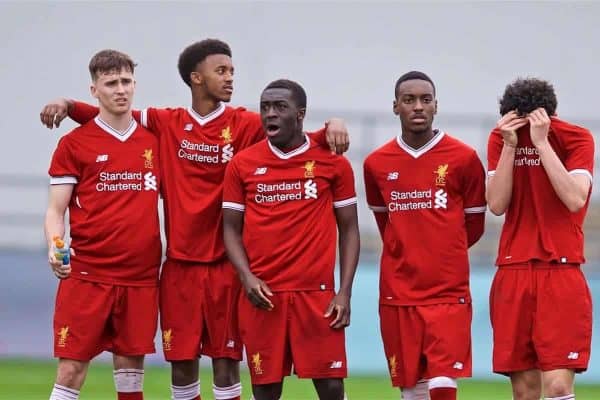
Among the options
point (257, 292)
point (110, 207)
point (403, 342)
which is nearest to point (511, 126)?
point (403, 342)

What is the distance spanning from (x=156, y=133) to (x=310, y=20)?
24.7ft

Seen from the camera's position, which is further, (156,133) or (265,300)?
(156,133)

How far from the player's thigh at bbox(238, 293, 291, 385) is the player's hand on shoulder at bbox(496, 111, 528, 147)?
1337 mm

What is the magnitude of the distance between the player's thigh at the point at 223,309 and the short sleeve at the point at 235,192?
0.38 meters

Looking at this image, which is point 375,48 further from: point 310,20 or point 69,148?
point 69,148

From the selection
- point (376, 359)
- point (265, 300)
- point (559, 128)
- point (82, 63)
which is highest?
point (82, 63)

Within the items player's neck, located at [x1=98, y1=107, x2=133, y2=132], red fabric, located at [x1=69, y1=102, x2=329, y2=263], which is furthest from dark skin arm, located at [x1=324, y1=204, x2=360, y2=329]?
player's neck, located at [x1=98, y1=107, x2=133, y2=132]

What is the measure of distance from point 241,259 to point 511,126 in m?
1.49

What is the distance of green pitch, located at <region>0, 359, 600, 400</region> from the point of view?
37.8 ft

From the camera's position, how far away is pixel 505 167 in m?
7.45

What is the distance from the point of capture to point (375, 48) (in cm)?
1544

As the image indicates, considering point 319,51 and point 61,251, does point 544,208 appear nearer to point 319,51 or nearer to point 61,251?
point 61,251

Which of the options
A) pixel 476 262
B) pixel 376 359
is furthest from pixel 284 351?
pixel 476 262

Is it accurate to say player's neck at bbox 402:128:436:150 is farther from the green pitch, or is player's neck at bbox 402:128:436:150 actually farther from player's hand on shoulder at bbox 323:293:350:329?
the green pitch
